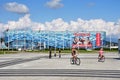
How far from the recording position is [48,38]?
417 ft

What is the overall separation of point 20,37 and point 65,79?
11261 cm

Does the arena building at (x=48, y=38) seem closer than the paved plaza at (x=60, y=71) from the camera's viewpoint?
No

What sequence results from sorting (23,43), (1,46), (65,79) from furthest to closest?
(1,46) → (23,43) → (65,79)

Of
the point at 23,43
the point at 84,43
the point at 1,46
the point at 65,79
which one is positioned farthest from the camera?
the point at 1,46

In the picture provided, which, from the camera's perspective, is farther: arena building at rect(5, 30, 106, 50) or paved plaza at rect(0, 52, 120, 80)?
arena building at rect(5, 30, 106, 50)

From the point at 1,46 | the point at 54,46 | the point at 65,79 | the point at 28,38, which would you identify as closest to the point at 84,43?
the point at 54,46

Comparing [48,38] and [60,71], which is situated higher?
[48,38]

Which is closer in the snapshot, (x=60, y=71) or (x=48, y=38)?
(x=60, y=71)

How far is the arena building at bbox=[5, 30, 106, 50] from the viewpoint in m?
124

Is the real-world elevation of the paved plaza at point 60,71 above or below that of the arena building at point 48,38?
below

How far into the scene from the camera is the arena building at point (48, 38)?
124 metres

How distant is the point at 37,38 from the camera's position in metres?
A: 129

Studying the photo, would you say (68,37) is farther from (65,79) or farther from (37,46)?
(65,79)

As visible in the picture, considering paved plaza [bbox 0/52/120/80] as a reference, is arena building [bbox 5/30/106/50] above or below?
above
